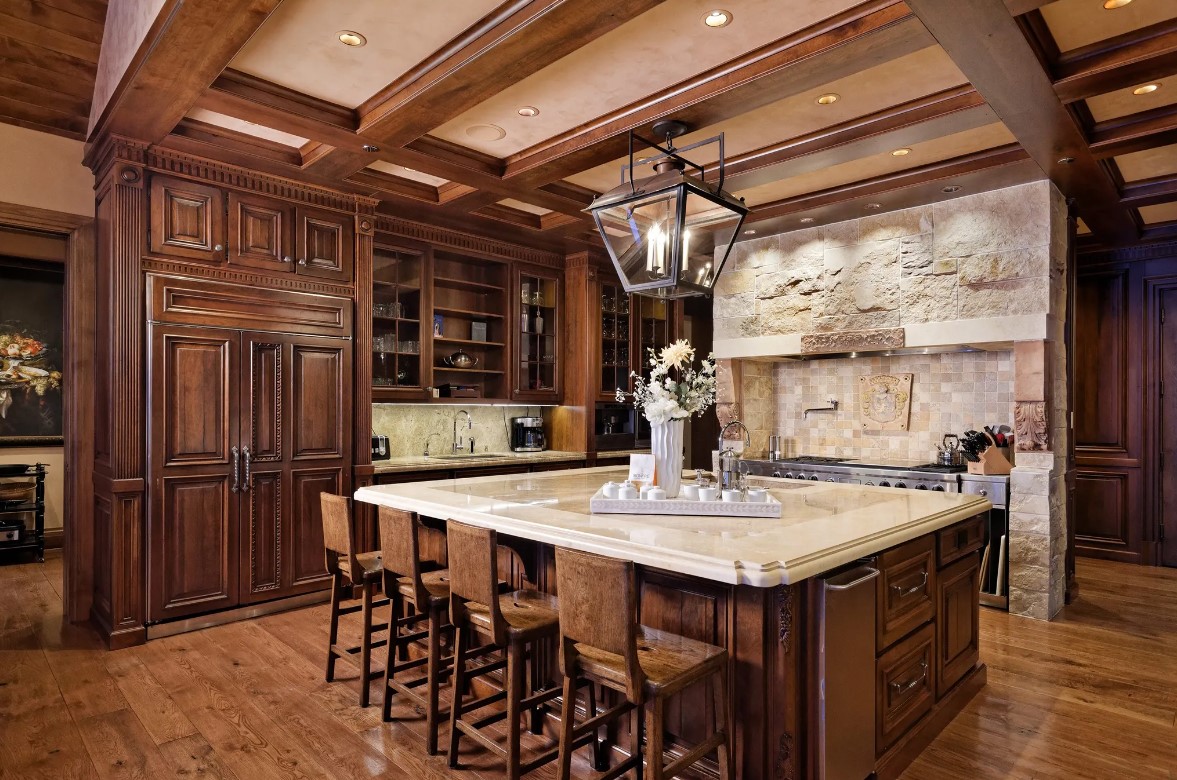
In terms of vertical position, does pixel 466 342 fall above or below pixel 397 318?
below

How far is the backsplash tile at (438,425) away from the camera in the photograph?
222 inches

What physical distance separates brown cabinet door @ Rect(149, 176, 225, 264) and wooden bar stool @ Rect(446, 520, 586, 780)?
281 cm

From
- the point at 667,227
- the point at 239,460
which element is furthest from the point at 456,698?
the point at 239,460

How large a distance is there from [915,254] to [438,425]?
158 inches

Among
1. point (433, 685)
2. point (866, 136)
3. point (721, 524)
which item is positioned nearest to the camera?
point (721, 524)

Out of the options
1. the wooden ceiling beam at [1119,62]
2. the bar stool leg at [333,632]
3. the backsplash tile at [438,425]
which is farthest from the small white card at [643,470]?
the backsplash tile at [438,425]

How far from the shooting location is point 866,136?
3.74 meters

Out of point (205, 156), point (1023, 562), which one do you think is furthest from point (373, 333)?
point (1023, 562)

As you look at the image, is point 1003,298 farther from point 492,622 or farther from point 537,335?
point 492,622

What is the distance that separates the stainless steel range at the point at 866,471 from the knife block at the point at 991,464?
0.15 meters

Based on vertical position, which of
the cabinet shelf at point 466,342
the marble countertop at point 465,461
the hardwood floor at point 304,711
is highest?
the cabinet shelf at point 466,342

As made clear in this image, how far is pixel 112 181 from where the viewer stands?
3844mm

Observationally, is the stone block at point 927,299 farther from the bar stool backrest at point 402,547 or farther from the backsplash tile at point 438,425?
the bar stool backrest at point 402,547

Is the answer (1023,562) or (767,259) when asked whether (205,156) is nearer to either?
(767,259)
